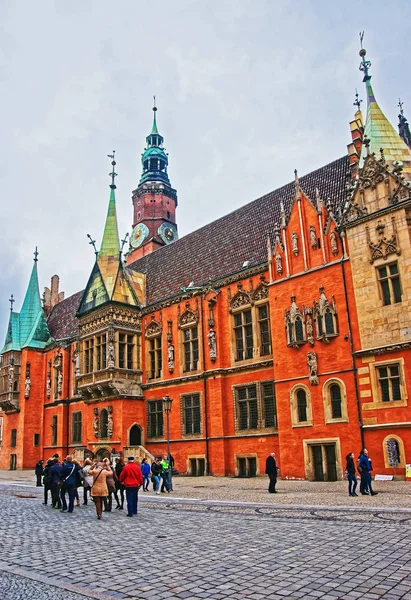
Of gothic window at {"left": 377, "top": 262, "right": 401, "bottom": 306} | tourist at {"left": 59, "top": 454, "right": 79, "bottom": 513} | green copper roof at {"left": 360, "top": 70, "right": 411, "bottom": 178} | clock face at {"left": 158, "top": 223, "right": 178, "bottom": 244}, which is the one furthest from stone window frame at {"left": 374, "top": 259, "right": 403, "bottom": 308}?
clock face at {"left": 158, "top": 223, "right": 178, "bottom": 244}

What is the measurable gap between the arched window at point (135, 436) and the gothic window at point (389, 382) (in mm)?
17166

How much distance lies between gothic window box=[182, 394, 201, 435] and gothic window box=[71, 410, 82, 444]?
11.9 meters

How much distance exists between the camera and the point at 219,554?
782cm

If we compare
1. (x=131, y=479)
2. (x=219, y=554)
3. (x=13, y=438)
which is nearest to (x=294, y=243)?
(x=131, y=479)

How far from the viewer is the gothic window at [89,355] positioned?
35.0m

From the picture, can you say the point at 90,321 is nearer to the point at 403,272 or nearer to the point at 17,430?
the point at 17,430

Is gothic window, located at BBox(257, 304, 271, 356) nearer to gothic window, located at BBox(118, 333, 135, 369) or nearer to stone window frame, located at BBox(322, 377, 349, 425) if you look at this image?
stone window frame, located at BBox(322, 377, 349, 425)

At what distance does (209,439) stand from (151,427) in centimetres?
567

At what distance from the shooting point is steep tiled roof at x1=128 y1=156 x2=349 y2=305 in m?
28.2

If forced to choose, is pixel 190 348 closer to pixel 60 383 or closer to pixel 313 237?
pixel 313 237

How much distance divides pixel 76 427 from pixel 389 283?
88.1ft

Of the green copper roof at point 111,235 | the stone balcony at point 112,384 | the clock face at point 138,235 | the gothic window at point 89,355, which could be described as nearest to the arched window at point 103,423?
the stone balcony at point 112,384

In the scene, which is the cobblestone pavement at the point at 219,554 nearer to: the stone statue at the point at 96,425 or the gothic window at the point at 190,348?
the gothic window at the point at 190,348

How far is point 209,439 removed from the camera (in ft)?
92.3
